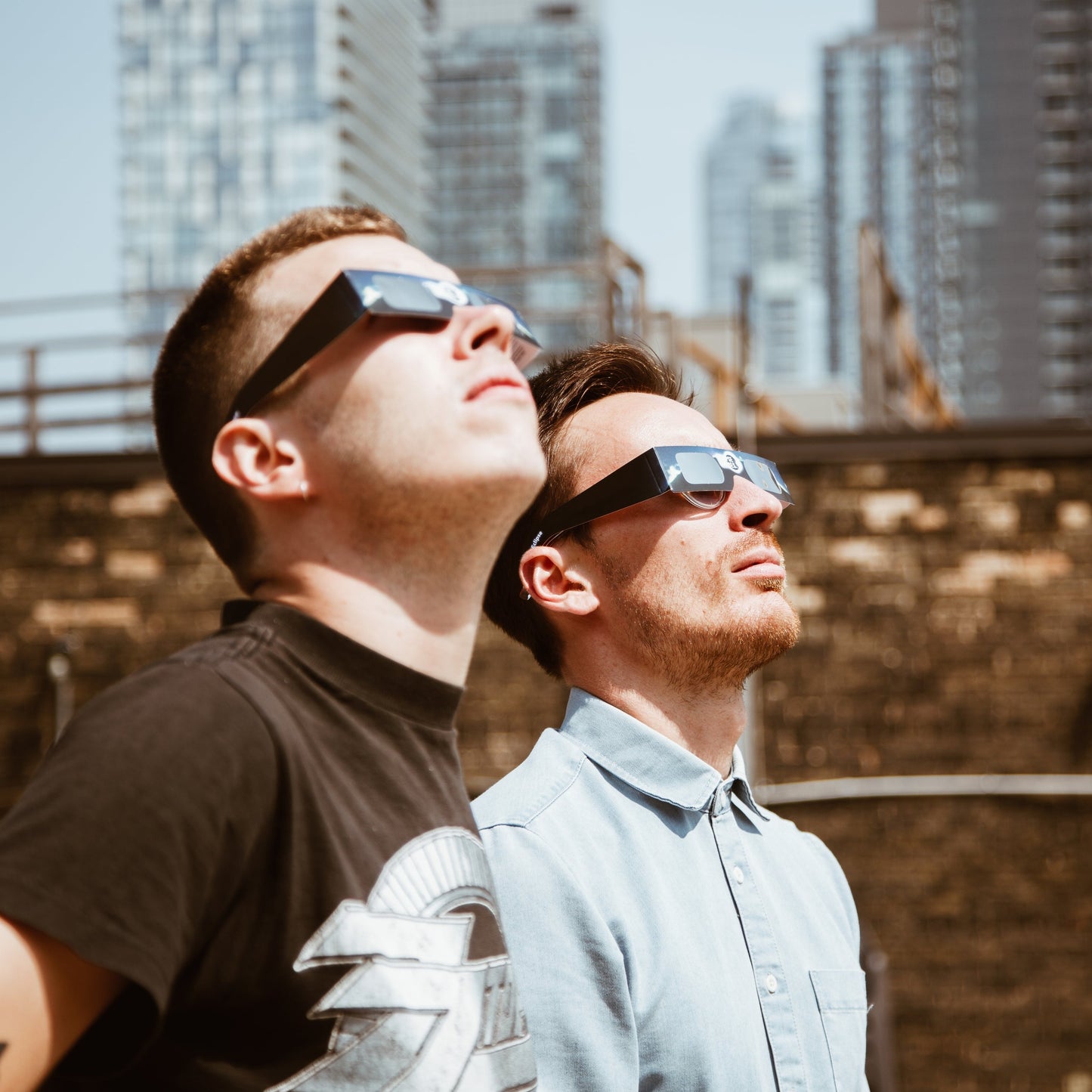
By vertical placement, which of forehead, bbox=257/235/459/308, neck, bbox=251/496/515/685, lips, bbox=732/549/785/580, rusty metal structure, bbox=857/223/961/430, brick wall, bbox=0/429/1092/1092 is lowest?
brick wall, bbox=0/429/1092/1092

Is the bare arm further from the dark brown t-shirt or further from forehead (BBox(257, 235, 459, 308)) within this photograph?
forehead (BBox(257, 235, 459, 308))

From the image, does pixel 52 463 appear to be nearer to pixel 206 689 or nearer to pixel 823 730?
pixel 823 730

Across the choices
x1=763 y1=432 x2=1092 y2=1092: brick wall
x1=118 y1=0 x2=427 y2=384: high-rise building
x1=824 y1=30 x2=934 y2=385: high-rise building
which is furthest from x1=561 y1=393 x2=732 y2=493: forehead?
x1=824 y1=30 x2=934 y2=385: high-rise building

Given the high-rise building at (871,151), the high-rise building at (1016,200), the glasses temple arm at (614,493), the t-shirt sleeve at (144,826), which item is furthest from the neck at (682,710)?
the high-rise building at (871,151)

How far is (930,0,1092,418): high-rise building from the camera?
97000 millimetres

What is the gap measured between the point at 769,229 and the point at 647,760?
16426cm

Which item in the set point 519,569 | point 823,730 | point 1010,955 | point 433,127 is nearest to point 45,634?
point 823,730

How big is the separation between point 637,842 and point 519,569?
572 millimetres

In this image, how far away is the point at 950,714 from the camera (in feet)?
25.3

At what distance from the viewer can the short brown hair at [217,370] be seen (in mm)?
1339

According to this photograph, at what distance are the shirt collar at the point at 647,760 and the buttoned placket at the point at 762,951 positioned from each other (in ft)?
0.12

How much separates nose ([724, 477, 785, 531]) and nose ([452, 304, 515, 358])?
2.77ft

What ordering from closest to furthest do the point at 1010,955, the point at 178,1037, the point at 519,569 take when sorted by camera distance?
1. the point at 178,1037
2. the point at 519,569
3. the point at 1010,955

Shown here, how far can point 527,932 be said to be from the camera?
176 cm
